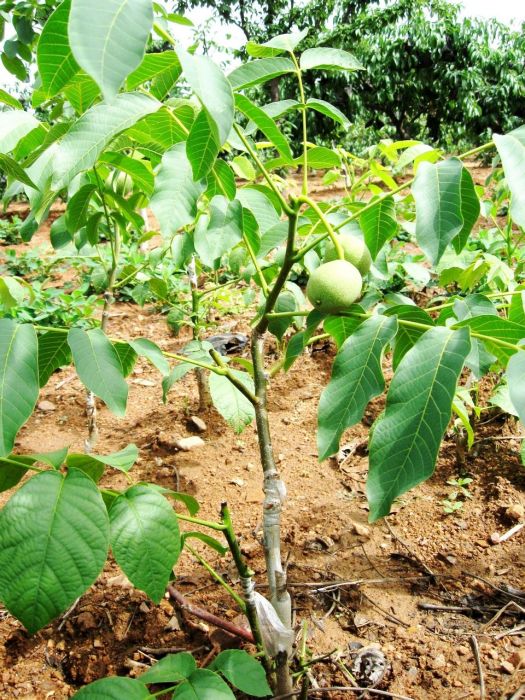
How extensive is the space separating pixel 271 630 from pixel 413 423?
59 cm

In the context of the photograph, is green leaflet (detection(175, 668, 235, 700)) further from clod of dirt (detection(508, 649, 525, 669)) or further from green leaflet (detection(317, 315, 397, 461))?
clod of dirt (detection(508, 649, 525, 669))

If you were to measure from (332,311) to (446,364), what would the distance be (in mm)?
253

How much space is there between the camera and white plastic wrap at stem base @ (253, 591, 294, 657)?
108 cm

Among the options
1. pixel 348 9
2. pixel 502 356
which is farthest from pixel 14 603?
pixel 348 9

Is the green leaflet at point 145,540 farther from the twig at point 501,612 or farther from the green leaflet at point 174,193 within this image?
the twig at point 501,612

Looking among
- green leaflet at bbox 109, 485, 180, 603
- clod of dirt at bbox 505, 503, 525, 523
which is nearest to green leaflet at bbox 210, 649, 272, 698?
green leaflet at bbox 109, 485, 180, 603

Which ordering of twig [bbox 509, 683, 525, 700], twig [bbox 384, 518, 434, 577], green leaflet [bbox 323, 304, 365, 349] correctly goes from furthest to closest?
1. twig [bbox 384, 518, 434, 577]
2. twig [bbox 509, 683, 525, 700]
3. green leaflet [bbox 323, 304, 365, 349]

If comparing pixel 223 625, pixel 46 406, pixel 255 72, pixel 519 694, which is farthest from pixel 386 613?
pixel 46 406

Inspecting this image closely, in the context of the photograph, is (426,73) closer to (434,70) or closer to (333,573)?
(434,70)

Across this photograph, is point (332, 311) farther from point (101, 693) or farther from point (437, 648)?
point (437, 648)

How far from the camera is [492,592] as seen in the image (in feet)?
5.29

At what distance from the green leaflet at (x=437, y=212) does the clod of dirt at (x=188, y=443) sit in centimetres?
170

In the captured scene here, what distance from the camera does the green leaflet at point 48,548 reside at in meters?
0.71

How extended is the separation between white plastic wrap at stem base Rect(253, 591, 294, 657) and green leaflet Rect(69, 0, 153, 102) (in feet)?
3.12
